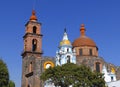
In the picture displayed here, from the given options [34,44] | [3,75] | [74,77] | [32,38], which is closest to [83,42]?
[34,44]

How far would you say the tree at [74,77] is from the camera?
4131 centimetres

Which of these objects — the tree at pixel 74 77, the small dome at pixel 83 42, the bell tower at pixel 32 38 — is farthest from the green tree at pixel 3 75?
the small dome at pixel 83 42

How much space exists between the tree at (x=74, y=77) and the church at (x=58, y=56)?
16.2m

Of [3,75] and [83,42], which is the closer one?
[3,75]

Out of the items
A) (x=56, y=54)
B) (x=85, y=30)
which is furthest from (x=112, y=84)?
(x=85, y=30)

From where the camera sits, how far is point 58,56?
60406 millimetres

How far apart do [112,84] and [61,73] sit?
52.1ft

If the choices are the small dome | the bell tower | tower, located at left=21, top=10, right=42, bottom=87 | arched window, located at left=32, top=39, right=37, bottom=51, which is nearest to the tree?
tower, located at left=21, top=10, right=42, bottom=87

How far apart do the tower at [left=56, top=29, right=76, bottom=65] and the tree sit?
53.1ft

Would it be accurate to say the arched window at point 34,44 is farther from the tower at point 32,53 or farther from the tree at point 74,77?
the tree at point 74,77

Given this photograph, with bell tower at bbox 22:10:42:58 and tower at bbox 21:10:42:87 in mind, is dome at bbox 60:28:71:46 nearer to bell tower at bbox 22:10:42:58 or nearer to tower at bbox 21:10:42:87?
tower at bbox 21:10:42:87

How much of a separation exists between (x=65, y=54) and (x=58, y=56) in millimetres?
1861

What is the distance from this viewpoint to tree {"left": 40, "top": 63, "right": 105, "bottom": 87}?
41312 millimetres

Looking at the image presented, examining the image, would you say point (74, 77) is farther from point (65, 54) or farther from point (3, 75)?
point (65, 54)
